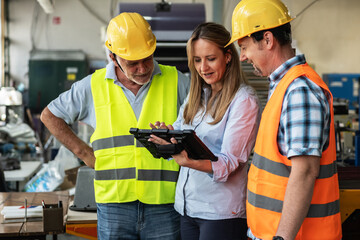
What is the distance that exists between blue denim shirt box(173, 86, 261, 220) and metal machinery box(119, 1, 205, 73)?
2641mm

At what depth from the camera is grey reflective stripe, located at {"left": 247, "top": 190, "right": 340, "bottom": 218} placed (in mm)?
1451

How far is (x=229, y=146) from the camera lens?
5.83 feet

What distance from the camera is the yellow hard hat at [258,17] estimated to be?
1.55m

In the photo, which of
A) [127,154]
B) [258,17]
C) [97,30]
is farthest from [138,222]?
[97,30]

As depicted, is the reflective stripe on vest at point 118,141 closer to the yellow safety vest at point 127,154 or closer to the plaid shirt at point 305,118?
the yellow safety vest at point 127,154

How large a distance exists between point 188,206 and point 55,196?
1.89 meters

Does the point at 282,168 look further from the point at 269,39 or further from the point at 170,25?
the point at 170,25

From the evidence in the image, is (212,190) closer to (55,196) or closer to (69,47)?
(55,196)

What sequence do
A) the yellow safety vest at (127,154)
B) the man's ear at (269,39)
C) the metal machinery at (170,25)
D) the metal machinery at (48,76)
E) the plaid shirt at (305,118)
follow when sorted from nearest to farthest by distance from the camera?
the plaid shirt at (305,118), the man's ear at (269,39), the yellow safety vest at (127,154), the metal machinery at (170,25), the metal machinery at (48,76)

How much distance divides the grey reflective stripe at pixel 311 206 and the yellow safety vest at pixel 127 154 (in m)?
0.75

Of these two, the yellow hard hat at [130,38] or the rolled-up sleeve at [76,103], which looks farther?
the rolled-up sleeve at [76,103]

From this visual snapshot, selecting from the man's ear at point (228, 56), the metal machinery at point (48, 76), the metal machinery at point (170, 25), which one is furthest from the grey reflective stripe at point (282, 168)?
the metal machinery at point (48, 76)

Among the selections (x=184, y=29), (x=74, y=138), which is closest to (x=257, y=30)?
(x=74, y=138)


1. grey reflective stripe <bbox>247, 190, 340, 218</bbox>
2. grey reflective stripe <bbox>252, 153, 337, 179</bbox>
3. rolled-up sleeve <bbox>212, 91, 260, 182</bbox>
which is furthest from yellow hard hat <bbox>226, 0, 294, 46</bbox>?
grey reflective stripe <bbox>247, 190, 340, 218</bbox>
